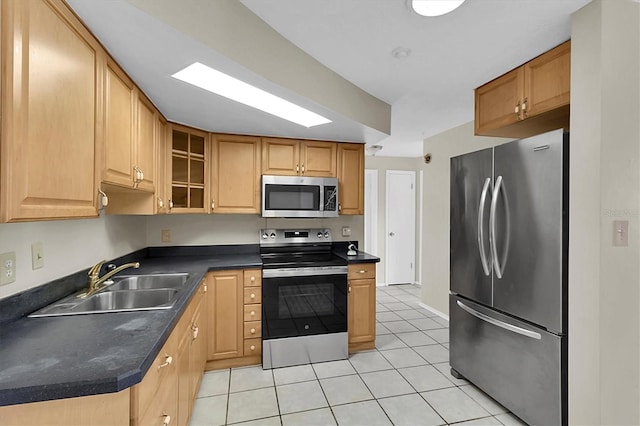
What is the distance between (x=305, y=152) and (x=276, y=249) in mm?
1073

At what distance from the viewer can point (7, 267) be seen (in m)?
1.30

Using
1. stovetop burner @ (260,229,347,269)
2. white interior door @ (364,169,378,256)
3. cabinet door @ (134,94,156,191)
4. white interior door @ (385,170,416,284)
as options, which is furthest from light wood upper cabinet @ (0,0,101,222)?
white interior door @ (385,170,416,284)

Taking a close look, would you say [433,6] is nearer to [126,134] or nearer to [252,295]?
[126,134]

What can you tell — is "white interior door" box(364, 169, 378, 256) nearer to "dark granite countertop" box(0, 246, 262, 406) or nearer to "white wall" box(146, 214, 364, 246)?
"white wall" box(146, 214, 364, 246)

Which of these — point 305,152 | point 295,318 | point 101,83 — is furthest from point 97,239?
point 305,152

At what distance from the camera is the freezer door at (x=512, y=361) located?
5.97ft

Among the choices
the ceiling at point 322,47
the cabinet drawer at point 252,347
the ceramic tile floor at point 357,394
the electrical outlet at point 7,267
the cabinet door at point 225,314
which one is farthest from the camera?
the cabinet drawer at point 252,347

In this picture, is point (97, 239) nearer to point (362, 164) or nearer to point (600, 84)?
point (362, 164)

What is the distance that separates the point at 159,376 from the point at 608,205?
2203mm

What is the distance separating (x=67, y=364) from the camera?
101 cm

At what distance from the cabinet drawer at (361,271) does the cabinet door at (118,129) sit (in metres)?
2.00

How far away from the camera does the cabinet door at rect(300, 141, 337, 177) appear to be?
334 centimetres

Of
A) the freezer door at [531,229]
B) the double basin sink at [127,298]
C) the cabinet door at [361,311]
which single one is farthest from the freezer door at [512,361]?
the double basin sink at [127,298]

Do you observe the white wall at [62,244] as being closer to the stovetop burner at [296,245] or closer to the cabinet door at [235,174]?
the cabinet door at [235,174]
